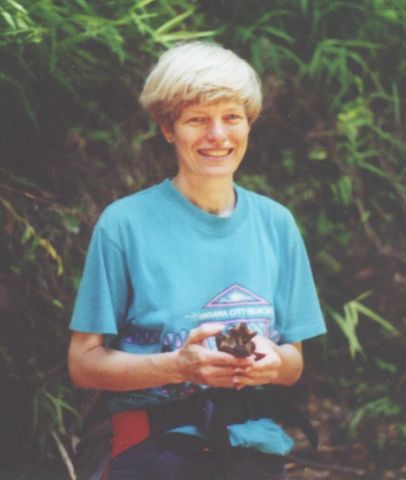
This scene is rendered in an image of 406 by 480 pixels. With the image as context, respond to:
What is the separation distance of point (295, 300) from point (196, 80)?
396mm

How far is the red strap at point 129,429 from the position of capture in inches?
52.6

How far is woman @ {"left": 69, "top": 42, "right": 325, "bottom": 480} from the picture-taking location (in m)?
1.33

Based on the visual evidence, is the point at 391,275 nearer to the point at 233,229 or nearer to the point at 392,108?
the point at 392,108

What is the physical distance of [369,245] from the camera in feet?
5.94

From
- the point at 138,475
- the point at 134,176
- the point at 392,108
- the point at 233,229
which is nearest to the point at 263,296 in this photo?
the point at 233,229

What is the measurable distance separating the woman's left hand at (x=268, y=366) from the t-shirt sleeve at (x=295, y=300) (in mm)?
31

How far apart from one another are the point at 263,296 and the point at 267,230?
12 cm

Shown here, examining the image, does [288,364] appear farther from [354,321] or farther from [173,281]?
[354,321]

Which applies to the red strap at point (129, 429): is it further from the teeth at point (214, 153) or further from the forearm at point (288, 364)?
the teeth at point (214, 153)

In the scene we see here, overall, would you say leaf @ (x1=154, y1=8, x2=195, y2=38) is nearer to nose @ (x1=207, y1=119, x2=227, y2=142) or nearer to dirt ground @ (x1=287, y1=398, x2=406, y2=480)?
nose @ (x1=207, y1=119, x2=227, y2=142)

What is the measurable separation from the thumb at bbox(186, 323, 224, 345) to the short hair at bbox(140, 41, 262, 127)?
1.18 ft

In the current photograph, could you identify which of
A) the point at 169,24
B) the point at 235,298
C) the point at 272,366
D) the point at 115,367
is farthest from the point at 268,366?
the point at 169,24

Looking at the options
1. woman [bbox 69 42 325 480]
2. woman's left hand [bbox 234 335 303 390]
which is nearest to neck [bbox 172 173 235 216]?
woman [bbox 69 42 325 480]

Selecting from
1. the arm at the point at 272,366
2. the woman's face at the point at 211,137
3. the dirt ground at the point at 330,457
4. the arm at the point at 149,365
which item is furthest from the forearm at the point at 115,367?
the dirt ground at the point at 330,457
